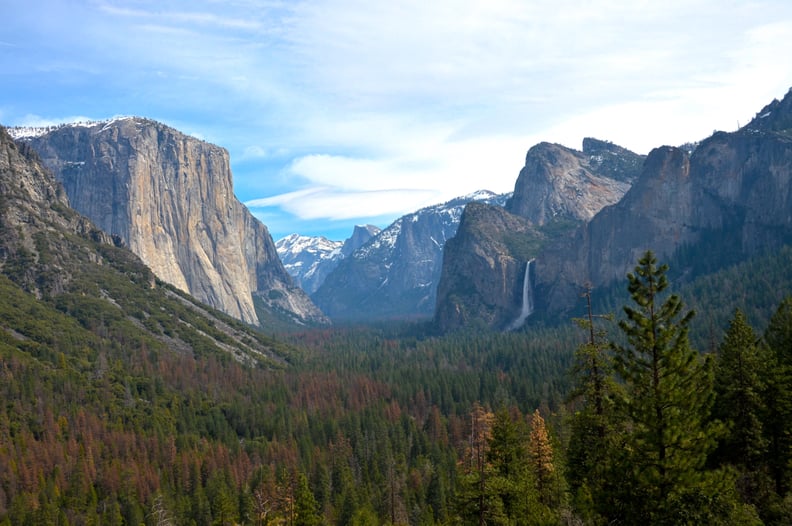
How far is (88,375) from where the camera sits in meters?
125

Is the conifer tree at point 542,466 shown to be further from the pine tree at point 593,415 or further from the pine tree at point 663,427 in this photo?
the pine tree at point 663,427

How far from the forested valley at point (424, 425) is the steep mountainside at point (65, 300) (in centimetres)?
133

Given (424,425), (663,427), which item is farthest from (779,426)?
(424,425)

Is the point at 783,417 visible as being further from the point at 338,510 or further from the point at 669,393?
the point at 338,510

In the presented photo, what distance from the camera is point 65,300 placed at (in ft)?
530

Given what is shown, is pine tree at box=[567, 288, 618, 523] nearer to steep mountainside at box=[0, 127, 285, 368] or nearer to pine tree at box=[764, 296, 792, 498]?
pine tree at box=[764, 296, 792, 498]

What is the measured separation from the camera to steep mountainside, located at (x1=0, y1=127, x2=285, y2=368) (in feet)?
450

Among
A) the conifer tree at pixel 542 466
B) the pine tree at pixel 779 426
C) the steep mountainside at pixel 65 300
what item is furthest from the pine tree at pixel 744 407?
the steep mountainside at pixel 65 300

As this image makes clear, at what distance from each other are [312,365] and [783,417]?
17047 cm

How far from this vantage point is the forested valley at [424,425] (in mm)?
25469

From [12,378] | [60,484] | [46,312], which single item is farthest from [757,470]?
[46,312]

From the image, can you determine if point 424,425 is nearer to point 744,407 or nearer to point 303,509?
point 303,509

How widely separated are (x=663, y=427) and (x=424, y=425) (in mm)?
88673

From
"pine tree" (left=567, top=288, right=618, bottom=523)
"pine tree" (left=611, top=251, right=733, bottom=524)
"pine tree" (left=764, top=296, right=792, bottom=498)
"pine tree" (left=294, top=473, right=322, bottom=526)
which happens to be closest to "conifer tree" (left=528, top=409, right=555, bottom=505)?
"pine tree" (left=567, top=288, right=618, bottom=523)
